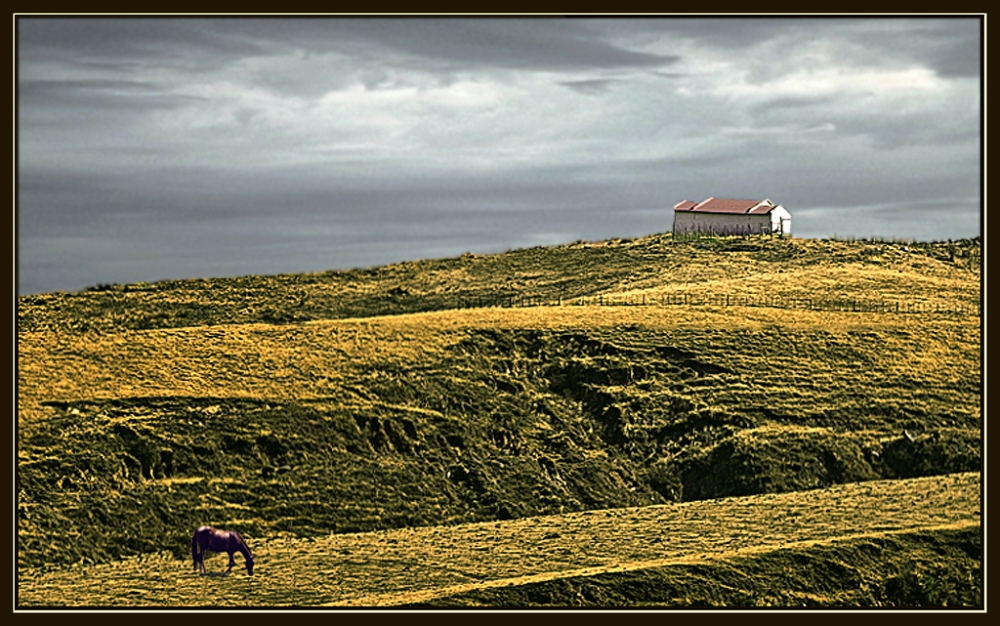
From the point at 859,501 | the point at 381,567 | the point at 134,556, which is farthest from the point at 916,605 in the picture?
the point at 134,556

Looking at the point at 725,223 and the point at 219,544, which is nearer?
the point at 219,544

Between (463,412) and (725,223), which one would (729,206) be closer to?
(725,223)

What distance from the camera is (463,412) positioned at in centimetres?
4778

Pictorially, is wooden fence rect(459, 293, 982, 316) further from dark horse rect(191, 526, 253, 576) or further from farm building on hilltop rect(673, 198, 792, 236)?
dark horse rect(191, 526, 253, 576)

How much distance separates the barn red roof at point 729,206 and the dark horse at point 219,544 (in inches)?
2402

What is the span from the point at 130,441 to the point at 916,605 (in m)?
24.0

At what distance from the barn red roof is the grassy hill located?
2200 cm

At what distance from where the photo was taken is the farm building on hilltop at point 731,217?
8894cm

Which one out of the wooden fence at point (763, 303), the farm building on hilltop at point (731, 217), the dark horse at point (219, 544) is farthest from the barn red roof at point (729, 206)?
the dark horse at point (219, 544)

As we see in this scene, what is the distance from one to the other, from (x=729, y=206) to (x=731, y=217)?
84cm

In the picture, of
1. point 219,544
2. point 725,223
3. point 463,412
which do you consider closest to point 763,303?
point 725,223

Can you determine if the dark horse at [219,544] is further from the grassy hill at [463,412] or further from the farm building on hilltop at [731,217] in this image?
the farm building on hilltop at [731,217]

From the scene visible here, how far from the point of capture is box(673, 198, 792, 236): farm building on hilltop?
8894 cm

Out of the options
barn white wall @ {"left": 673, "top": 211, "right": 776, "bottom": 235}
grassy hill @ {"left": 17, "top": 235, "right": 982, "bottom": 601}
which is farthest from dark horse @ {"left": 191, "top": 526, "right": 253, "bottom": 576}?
barn white wall @ {"left": 673, "top": 211, "right": 776, "bottom": 235}
